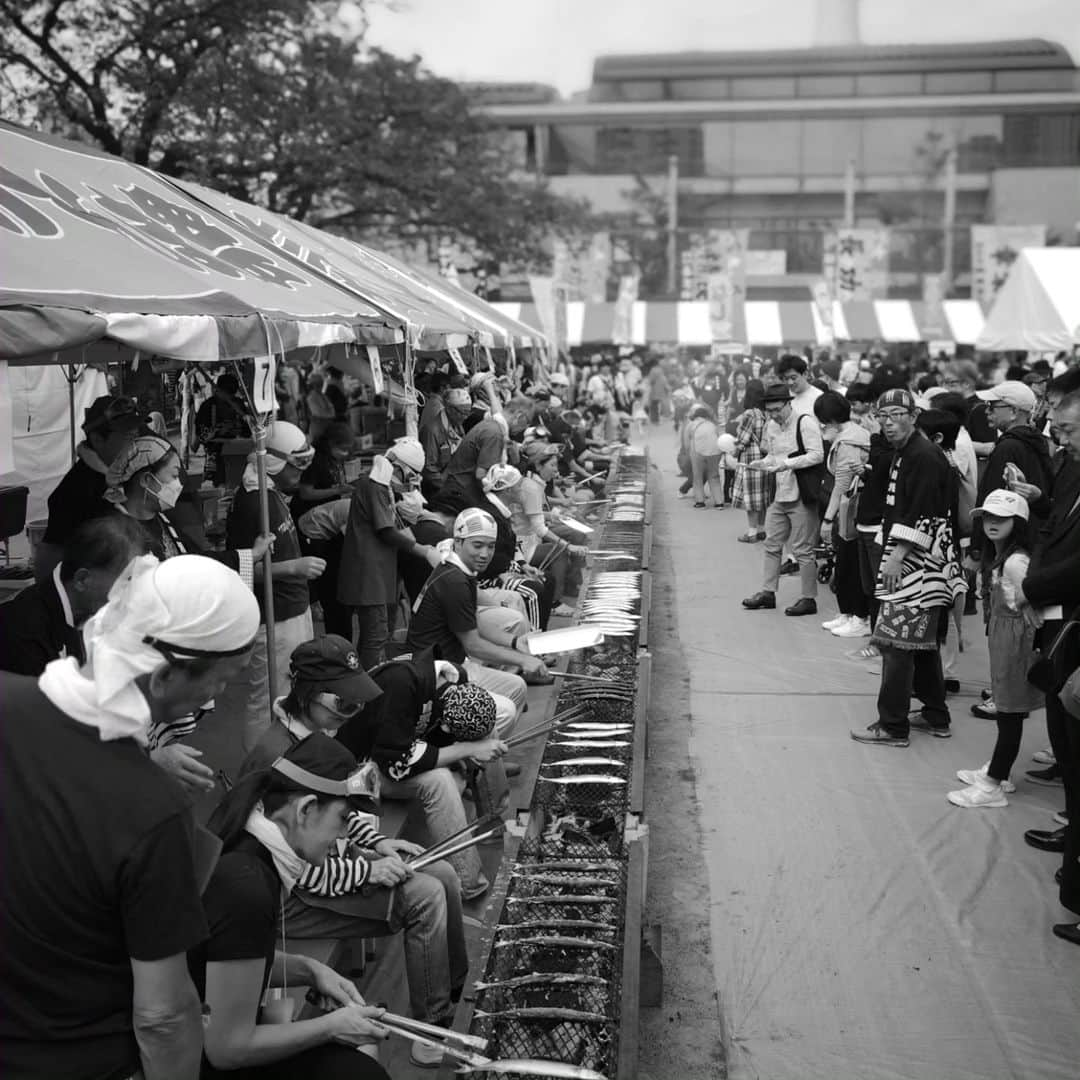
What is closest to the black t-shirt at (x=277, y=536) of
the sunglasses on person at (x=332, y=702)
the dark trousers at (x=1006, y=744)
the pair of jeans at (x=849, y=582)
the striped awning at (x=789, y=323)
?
the sunglasses on person at (x=332, y=702)

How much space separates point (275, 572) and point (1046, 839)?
12.9ft

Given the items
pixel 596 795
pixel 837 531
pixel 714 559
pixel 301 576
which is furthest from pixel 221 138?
pixel 596 795

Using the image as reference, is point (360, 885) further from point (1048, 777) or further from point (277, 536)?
point (1048, 777)

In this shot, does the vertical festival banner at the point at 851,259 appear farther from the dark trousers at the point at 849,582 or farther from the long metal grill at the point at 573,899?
the long metal grill at the point at 573,899

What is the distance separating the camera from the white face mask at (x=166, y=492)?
4789 millimetres

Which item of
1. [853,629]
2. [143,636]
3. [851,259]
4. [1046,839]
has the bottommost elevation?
[1046,839]

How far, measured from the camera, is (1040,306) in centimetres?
1338

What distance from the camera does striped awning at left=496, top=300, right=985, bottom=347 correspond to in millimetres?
35281

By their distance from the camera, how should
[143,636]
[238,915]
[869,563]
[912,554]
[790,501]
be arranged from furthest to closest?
[790,501]
[869,563]
[912,554]
[238,915]
[143,636]

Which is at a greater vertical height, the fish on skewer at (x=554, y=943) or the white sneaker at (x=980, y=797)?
the fish on skewer at (x=554, y=943)

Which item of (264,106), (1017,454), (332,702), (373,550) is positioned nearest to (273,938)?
(332,702)

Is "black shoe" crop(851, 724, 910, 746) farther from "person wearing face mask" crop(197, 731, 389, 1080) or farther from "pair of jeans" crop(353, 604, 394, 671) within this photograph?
"person wearing face mask" crop(197, 731, 389, 1080)

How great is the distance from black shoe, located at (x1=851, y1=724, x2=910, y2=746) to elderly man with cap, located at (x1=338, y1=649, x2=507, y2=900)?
8.90 feet

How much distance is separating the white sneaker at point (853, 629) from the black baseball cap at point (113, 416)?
19.3ft
